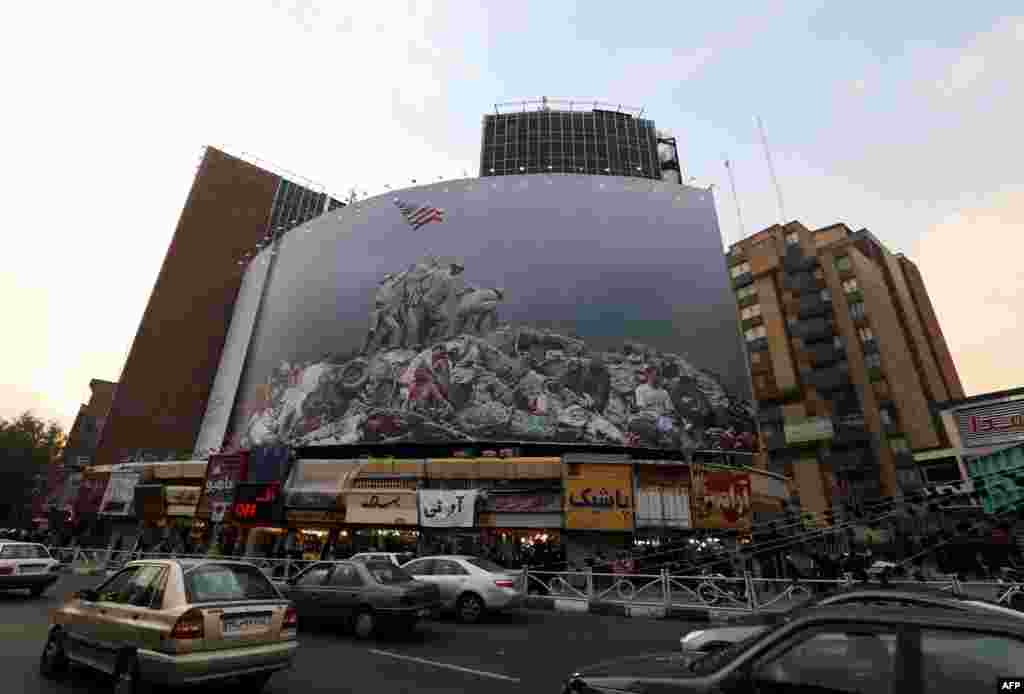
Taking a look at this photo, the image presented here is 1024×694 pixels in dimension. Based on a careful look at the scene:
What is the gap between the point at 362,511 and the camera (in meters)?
25.0

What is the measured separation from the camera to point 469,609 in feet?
36.6

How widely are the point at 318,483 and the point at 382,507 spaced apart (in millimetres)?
4589

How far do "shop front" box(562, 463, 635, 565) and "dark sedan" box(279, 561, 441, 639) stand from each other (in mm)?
12825

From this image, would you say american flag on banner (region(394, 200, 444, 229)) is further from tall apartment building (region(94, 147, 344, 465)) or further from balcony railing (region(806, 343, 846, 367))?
balcony railing (region(806, 343, 846, 367))

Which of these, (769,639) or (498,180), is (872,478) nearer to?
(498,180)

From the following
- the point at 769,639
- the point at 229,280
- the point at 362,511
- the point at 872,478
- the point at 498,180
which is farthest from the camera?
the point at 229,280

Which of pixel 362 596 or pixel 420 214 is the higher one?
pixel 420 214

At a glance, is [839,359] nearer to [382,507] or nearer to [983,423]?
[983,423]

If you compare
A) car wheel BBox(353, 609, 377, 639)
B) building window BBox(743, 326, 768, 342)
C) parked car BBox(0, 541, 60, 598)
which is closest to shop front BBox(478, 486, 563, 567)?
car wheel BBox(353, 609, 377, 639)

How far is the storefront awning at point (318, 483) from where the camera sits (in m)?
26.0


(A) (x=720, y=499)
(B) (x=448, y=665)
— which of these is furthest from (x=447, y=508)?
(B) (x=448, y=665)

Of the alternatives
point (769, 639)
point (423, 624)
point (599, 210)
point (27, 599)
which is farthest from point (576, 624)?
point (599, 210)

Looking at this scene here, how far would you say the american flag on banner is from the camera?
124ft

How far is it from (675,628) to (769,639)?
10034mm
